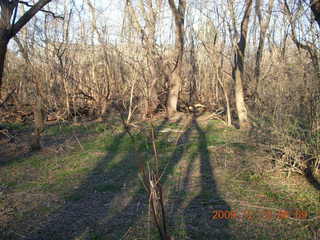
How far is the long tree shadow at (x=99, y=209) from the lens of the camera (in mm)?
3406

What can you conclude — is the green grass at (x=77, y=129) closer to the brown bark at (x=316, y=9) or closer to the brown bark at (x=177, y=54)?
the brown bark at (x=177, y=54)

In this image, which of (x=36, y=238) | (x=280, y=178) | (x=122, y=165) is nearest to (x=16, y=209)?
(x=36, y=238)

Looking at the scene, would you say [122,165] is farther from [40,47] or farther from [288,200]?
[40,47]

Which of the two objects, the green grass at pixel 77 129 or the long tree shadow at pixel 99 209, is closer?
the long tree shadow at pixel 99 209

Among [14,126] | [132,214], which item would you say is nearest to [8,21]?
[14,126]

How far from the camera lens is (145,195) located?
4367 millimetres

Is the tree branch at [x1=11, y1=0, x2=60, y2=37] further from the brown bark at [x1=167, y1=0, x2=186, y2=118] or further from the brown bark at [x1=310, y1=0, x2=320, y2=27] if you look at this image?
the brown bark at [x1=310, y1=0, x2=320, y2=27]

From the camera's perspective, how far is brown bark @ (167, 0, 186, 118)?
34.3 ft

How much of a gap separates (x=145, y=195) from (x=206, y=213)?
3.25ft

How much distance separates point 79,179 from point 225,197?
2378 mm

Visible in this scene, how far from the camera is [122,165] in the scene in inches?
229
